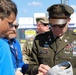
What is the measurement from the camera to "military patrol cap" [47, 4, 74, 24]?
Result: 119 inches

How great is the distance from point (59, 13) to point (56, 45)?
374 millimetres

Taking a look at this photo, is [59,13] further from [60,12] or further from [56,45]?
[56,45]

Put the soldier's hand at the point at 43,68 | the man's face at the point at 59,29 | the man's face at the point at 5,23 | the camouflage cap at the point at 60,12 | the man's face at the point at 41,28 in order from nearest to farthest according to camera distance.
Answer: the man's face at the point at 5,23, the soldier's hand at the point at 43,68, the man's face at the point at 59,29, the camouflage cap at the point at 60,12, the man's face at the point at 41,28

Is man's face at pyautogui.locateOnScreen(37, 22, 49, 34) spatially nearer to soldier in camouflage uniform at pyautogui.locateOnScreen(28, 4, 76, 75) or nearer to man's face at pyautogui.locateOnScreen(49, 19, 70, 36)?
soldier in camouflage uniform at pyautogui.locateOnScreen(28, 4, 76, 75)

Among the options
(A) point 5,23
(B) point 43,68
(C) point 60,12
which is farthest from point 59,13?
(A) point 5,23

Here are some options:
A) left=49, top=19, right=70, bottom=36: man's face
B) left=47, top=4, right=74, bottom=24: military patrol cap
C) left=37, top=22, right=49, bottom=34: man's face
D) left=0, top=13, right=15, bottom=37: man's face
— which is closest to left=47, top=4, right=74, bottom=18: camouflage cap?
left=47, top=4, right=74, bottom=24: military patrol cap

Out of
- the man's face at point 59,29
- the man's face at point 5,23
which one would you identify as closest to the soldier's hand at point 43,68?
the man's face at point 59,29

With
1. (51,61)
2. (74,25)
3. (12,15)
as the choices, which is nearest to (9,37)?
(51,61)

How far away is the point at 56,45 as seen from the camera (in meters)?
3.09

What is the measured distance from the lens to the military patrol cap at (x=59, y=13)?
119 inches

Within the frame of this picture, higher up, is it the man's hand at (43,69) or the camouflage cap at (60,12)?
the camouflage cap at (60,12)

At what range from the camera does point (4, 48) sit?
1.74m

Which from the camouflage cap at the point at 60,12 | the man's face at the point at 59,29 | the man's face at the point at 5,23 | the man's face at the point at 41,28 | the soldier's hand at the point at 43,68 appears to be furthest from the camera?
the man's face at the point at 41,28

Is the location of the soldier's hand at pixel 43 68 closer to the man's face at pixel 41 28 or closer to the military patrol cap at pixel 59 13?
the military patrol cap at pixel 59 13
